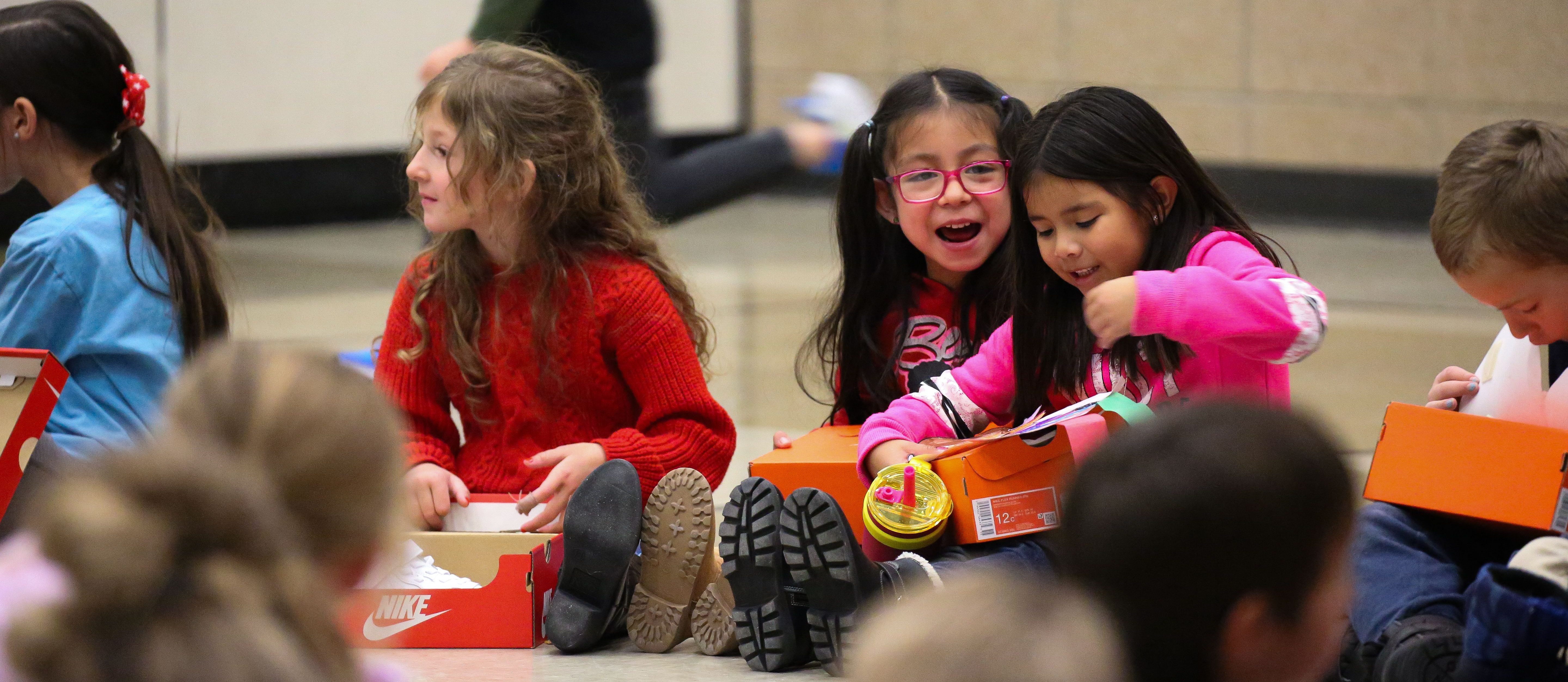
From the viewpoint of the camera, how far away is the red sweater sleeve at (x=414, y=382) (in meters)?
2.77

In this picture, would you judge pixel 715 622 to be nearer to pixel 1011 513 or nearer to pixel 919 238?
pixel 1011 513

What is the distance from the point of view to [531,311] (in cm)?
270

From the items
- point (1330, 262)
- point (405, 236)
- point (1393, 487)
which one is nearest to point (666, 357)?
point (1393, 487)

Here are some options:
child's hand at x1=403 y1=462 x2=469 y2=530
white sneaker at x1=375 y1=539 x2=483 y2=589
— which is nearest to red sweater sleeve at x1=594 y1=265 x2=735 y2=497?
child's hand at x1=403 y1=462 x2=469 y2=530

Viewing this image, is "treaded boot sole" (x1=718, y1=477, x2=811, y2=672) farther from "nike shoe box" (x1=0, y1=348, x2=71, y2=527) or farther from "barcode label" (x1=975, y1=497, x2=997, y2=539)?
"nike shoe box" (x1=0, y1=348, x2=71, y2=527)

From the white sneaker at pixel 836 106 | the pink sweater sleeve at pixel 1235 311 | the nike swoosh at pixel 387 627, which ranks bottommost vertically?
the nike swoosh at pixel 387 627

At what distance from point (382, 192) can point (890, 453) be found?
7484 millimetres

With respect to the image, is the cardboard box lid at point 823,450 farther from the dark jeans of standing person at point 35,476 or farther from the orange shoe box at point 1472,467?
the dark jeans of standing person at point 35,476

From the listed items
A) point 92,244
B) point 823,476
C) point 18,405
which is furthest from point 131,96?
point 823,476

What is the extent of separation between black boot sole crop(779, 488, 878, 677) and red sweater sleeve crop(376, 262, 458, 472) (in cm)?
95

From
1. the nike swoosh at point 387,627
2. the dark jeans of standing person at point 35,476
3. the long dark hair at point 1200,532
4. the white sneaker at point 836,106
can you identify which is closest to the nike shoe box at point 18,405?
the dark jeans of standing person at point 35,476

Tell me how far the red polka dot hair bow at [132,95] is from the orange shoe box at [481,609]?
3.12 feet

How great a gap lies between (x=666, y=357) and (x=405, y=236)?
649 centimetres

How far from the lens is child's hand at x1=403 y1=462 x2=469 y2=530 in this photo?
255 cm
